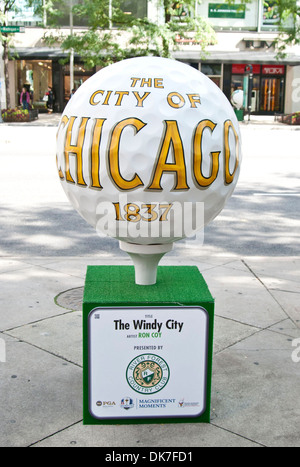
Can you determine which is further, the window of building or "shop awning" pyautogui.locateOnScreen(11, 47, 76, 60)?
"shop awning" pyautogui.locateOnScreen(11, 47, 76, 60)

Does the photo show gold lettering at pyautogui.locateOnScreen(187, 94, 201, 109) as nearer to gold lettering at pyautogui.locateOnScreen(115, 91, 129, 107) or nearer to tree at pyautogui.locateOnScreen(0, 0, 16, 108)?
gold lettering at pyautogui.locateOnScreen(115, 91, 129, 107)

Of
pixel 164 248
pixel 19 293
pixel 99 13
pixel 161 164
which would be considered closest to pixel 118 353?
pixel 164 248

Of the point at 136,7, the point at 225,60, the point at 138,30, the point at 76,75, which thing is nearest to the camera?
the point at 138,30

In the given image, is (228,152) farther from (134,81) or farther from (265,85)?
(265,85)

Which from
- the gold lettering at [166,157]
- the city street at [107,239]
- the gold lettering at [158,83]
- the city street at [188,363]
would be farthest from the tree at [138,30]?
the gold lettering at [166,157]

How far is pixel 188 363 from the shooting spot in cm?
335

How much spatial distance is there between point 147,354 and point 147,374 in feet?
0.42

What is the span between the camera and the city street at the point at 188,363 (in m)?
3.30

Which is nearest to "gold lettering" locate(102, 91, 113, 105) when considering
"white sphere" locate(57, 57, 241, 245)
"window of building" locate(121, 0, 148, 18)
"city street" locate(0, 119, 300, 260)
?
"white sphere" locate(57, 57, 241, 245)

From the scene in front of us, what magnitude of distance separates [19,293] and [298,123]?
96.2 ft

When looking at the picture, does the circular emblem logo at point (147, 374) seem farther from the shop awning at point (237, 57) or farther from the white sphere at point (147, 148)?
the shop awning at point (237, 57)

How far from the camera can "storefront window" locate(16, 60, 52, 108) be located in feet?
133

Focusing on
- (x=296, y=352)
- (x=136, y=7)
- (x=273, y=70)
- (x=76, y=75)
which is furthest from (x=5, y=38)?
(x=296, y=352)
